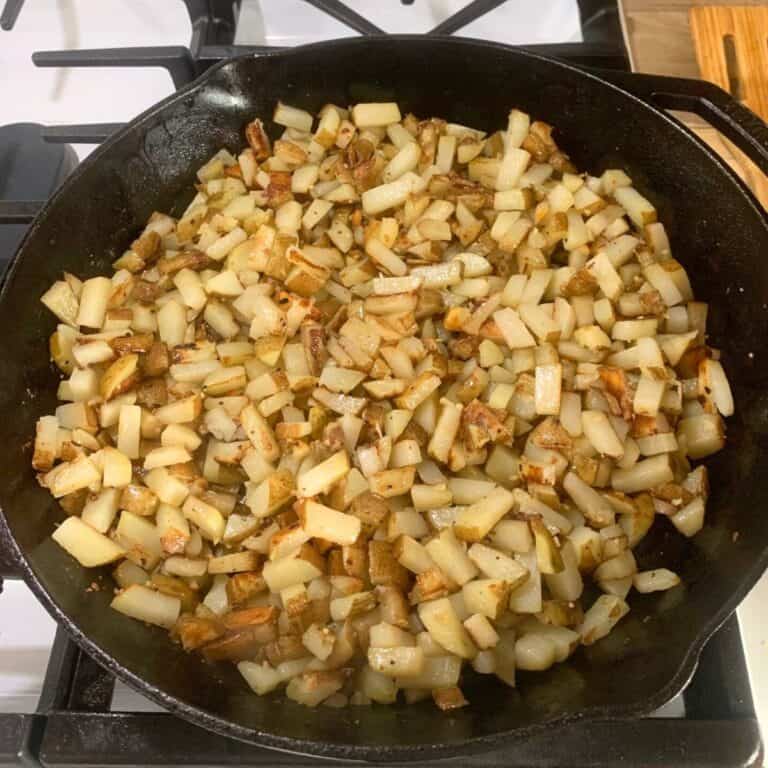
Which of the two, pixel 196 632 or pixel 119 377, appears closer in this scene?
pixel 196 632

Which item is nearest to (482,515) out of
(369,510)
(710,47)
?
(369,510)

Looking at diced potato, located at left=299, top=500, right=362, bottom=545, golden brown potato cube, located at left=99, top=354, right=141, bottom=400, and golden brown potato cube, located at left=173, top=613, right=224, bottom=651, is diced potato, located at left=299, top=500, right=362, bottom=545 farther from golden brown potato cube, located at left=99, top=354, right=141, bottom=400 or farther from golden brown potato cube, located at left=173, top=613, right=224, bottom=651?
golden brown potato cube, located at left=99, top=354, right=141, bottom=400

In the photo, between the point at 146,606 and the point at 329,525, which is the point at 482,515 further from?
the point at 146,606

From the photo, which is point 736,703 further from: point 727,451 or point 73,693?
point 73,693

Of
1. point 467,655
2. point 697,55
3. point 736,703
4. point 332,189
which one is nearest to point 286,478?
point 467,655

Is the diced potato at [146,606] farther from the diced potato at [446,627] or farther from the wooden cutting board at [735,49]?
the wooden cutting board at [735,49]
